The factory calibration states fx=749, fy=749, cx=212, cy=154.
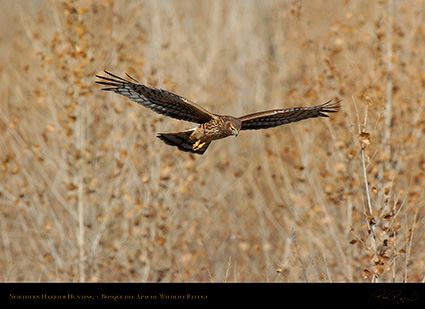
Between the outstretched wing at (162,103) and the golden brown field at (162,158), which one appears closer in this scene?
the outstretched wing at (162,103)

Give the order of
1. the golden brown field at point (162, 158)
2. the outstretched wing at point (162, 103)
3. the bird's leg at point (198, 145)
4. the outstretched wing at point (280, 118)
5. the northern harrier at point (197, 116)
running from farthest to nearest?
1. the golden brown field at point (162, 158)
2. the outstretched wing at point (280, 118)
3. the bird's leg at point (198, 145)
4. the northern harrier at point (197, 116)
5. the outstretched wing at point (162, 103)

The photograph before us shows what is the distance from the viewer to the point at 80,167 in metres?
11.7
